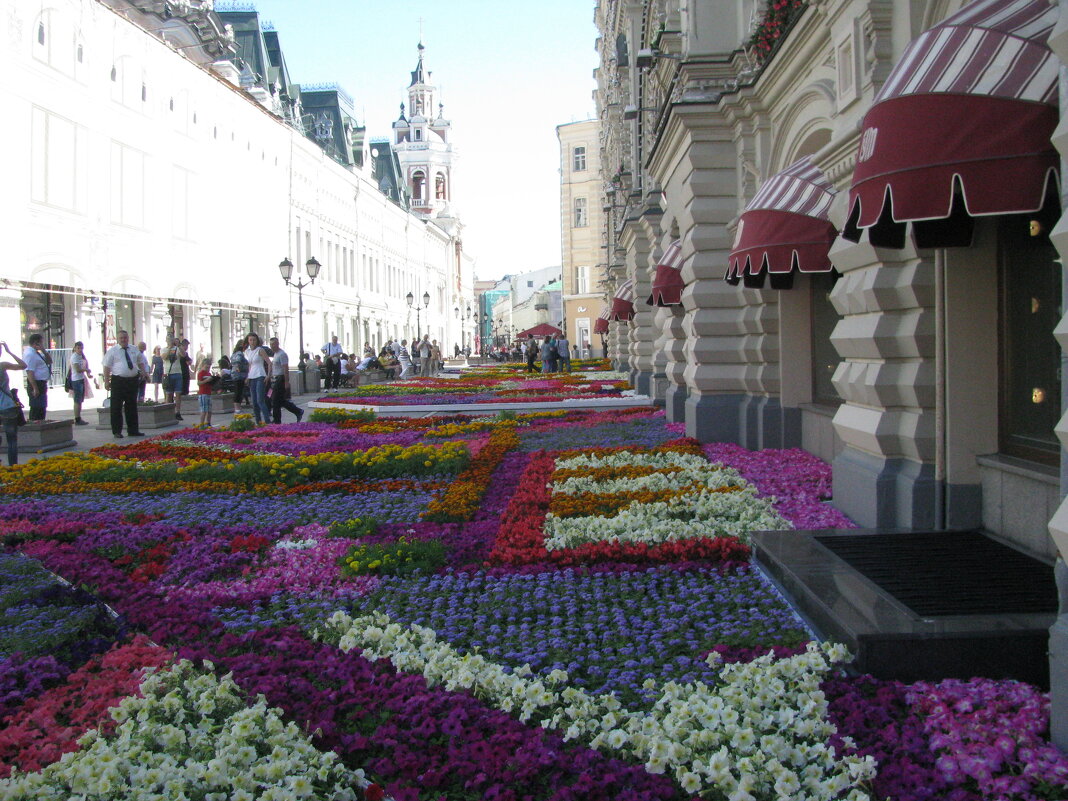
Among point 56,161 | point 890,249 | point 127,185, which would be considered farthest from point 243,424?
point 127,185

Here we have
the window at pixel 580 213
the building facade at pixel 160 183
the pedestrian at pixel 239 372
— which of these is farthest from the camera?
the window at pixel 580 213

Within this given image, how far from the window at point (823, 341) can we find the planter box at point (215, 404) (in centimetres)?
1566

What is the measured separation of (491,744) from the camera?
3555 millimetres

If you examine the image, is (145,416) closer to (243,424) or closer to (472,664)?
(243,424)

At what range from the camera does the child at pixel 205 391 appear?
17.8 meters

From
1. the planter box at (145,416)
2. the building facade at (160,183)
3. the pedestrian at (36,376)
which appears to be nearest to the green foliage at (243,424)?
the planter box at (145,416)

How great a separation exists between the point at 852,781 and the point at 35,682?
3.38m

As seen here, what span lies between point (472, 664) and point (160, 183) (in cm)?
3206

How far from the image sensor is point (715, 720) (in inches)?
140

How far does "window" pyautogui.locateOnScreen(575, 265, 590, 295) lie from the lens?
6844cm

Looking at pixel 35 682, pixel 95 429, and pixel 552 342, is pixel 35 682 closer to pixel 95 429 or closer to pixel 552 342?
pixel 95 429

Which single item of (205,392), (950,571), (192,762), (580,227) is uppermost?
(580,227)

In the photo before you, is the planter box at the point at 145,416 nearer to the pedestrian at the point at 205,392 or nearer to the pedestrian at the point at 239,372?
the pedestrian at the point at 205,392

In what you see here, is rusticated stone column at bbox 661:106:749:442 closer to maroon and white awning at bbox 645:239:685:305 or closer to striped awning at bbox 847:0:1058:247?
maroon and white awning at bbox 645:239:685:305
